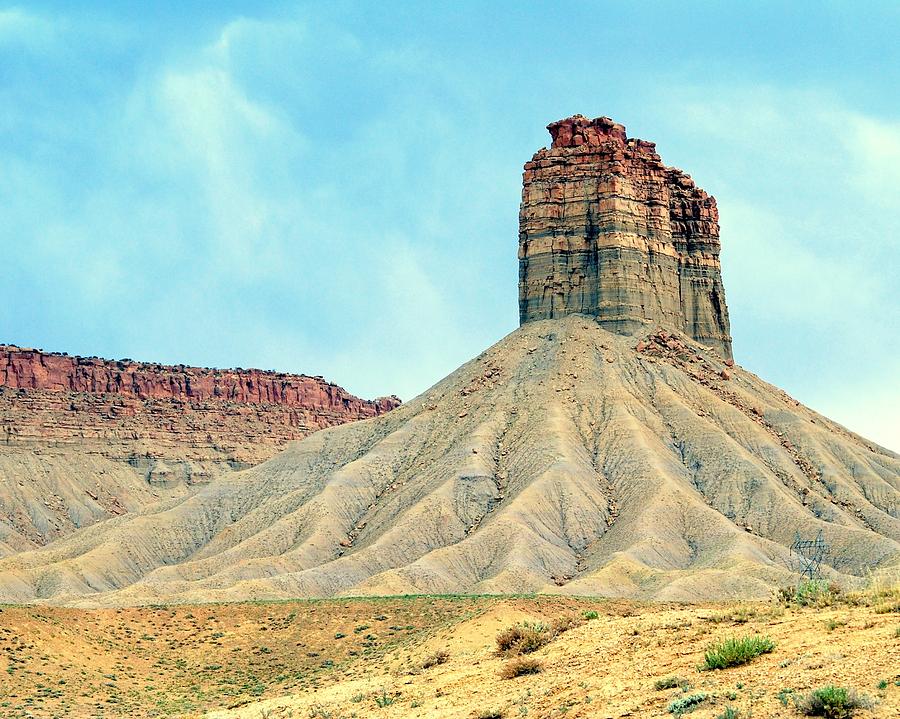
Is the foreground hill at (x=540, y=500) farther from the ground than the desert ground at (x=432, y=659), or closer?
farther from the ground

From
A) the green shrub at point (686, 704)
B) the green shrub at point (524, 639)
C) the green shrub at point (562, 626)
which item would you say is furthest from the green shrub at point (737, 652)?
the green shrub at point (562, 626)

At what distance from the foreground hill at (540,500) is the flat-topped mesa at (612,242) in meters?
2.84

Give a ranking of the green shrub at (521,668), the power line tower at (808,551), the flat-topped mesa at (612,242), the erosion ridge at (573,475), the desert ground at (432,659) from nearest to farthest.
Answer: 1. the desert ground at (432,659)
2. the green shrub at (521,668)
3. the power line tower at (808,551)
4. the erosion ridge at (573,475)
5. the flat-topped mesa at (612,242)

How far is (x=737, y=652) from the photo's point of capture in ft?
91.8

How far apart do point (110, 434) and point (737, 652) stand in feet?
526

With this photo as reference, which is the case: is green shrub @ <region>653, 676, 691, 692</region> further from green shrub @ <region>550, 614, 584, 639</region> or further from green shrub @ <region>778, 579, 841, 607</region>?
green shrub @ <region>550, 614, 584, 639</region>

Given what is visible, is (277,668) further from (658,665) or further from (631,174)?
(631,174)

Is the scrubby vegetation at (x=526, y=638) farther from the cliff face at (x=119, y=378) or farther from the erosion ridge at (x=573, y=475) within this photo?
the cliff face at (x=119, y=378)

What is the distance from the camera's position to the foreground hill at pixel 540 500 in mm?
99188

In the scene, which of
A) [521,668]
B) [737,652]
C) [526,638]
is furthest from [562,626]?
[737,652]

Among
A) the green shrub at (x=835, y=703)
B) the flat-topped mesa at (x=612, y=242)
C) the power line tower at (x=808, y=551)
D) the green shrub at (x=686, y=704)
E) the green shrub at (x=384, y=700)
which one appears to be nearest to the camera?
the green shrub at (x=835, y=703)

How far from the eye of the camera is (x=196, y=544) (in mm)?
124875

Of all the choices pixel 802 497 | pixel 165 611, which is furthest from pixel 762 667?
pixel 802 497

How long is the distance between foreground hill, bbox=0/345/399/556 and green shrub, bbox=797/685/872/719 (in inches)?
5436
